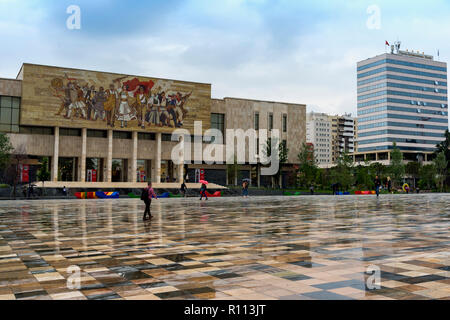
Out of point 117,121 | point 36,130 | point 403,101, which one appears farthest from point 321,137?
point 36,130

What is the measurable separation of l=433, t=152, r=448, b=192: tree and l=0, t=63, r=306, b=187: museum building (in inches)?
1146

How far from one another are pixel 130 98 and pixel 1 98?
1798 cm

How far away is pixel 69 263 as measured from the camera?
6.64 metres

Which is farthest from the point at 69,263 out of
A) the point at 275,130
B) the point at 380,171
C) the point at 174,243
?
the point at 380,171

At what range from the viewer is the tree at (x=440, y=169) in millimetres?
80250

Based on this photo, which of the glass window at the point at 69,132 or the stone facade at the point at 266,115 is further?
the stone facade at the point at 266,115

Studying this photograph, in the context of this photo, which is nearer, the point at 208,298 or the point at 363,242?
the point at 208,298

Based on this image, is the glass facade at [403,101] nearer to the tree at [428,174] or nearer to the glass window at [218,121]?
the tree at [428,174]

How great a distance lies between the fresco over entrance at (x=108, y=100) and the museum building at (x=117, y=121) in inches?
5.1

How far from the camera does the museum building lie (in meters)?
57.4

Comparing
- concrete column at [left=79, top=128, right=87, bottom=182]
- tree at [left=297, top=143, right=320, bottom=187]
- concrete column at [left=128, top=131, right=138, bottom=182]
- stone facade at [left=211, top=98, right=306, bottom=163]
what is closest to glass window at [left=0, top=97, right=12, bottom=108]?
concrete column at [left=79, top=128, right=87, bottom=182]

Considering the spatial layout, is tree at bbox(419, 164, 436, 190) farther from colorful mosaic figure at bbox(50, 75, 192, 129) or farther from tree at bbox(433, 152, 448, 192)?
colorful mosaic figure at bbox(50, 75, 192, 129)

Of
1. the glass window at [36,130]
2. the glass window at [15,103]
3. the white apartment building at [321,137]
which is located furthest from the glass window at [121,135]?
the white apartment building at [321,137]

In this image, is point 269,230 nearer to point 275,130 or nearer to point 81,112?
point 81,112
